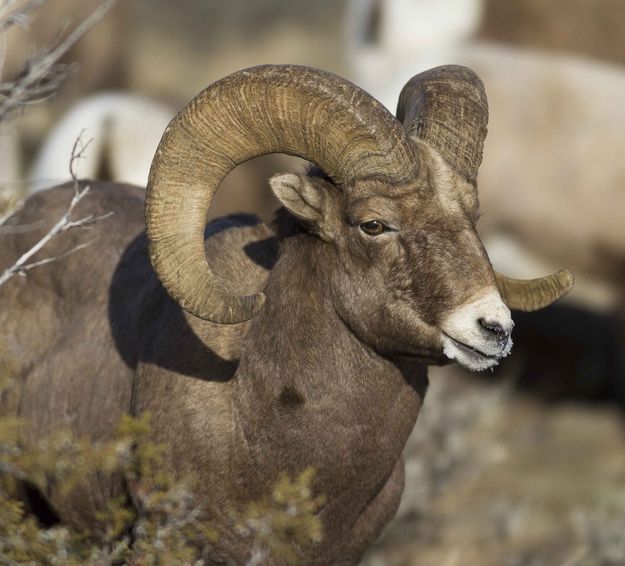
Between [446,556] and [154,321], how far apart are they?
4.35m

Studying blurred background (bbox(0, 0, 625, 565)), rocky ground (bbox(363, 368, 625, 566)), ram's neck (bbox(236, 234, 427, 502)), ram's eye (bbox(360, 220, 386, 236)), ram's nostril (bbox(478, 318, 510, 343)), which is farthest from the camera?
blurred background (bbox(0, 0, 625, 565))

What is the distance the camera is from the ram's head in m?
4.59

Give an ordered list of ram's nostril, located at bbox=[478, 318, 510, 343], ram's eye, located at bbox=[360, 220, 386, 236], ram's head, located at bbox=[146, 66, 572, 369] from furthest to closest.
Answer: ram's eye, located at bbox=[360, 220, 386, 236], ram's head, located at bbox=[146, 66, 572, 369], ram's nostril, located at bbox=[478, 318, 510, 343]

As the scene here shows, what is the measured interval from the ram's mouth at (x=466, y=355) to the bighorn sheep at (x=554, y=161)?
8024 millimetres

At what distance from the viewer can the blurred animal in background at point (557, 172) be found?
1287 cm

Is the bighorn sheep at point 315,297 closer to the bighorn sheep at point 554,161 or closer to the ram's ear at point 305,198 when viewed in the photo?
the ram's ear at point 305,198

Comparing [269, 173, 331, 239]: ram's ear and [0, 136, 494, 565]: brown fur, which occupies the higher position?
[269, 173, 331, 239]: ram's ear

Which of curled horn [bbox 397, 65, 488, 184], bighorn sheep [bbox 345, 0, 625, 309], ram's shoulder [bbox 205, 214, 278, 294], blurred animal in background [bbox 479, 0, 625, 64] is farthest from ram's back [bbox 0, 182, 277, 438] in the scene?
blurred animal in background [bbox 479, 0, 625, 64]

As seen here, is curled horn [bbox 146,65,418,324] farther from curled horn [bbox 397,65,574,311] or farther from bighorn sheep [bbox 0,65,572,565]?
curled horn [bbox 397,65,574,311]

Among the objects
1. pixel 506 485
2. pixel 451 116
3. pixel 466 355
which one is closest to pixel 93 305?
pixel 451 116

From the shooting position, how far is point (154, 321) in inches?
206

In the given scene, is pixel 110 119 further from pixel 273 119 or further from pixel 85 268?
pixel 273 119

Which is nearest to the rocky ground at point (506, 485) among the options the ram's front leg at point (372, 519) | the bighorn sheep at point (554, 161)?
the bighorn sheep at point (554, 161)

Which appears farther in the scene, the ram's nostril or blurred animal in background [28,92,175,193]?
blurred animal in background [28,92,175,193]
